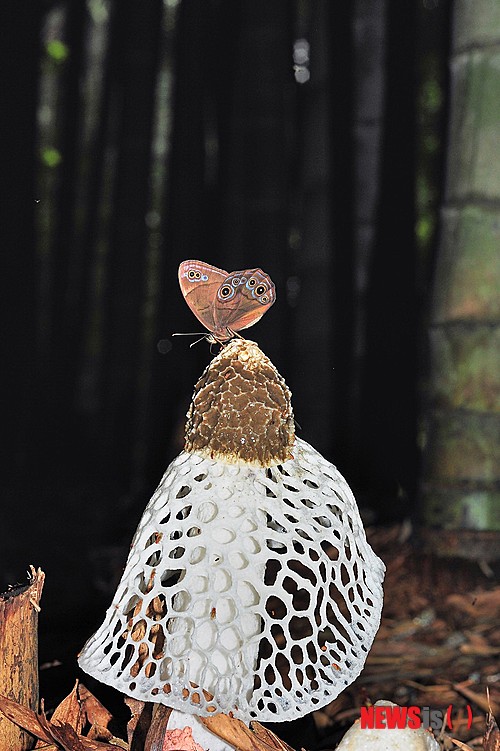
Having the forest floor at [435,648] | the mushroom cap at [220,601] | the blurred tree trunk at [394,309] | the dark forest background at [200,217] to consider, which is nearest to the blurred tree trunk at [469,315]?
the forest floor at [435,648]

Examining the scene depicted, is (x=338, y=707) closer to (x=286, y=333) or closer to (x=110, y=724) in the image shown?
(x=110, y=724)

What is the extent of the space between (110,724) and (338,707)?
489 mm

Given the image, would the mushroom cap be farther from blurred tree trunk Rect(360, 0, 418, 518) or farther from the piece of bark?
blurred tree trunk Rect(360, 0, 418, 518)

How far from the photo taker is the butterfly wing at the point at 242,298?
0.93 m

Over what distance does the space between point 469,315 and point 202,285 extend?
4.75 ft

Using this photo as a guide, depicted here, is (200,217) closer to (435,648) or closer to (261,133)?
(261,133)

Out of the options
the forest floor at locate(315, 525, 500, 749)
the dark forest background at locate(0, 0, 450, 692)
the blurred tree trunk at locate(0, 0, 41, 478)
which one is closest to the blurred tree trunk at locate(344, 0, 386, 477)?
the dark forest background at locate(0, 0, 450, 692)

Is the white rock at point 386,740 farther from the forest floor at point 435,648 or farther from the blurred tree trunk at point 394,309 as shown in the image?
the blurred tree trunk at point 394,309

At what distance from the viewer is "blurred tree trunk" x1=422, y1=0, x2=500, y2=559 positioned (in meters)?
2.22

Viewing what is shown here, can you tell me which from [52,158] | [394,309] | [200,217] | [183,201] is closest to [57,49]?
[52,158]

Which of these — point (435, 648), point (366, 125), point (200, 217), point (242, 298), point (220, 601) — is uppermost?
point (366, 125)

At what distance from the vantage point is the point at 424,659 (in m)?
1.82

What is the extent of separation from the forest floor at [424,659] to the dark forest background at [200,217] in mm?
757

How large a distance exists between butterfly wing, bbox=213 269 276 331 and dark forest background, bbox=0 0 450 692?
158 centimetres
